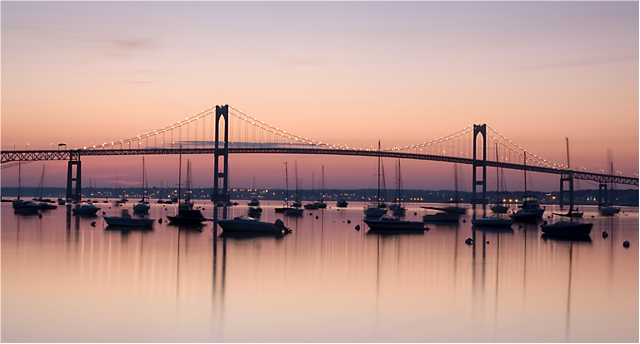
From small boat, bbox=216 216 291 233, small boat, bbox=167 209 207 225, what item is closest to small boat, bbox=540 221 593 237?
small boat, bbox=216 216 291 233

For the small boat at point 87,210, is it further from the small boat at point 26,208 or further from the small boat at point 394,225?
the small boat at point 394,225

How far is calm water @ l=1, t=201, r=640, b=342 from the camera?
11.0 meters

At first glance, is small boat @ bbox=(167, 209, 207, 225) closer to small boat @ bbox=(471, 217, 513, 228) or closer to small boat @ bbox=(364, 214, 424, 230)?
small boat @ bbox=(364, 214, 424, 230)

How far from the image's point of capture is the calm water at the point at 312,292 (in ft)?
36.2

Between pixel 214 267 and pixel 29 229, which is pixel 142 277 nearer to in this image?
pixel 214 267

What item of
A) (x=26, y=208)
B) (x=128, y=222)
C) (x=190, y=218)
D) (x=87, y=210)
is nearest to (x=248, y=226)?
(x=190, y=218)

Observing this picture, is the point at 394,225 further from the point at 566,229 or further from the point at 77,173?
the point at 77,173

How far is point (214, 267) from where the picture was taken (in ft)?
60.6

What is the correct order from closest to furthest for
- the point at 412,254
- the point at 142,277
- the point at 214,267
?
the point at 142,277 → the point at 214,267 → the point at 412,254

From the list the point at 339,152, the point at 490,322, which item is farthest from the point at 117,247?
the point at 339,152

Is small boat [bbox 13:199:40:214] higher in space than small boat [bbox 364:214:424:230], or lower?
lower

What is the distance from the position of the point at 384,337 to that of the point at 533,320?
3.10 meters

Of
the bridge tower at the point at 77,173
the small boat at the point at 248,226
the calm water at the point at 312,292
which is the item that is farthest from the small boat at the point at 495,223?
the bridge tower at the point at 77,173

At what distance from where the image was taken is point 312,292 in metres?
14.6
